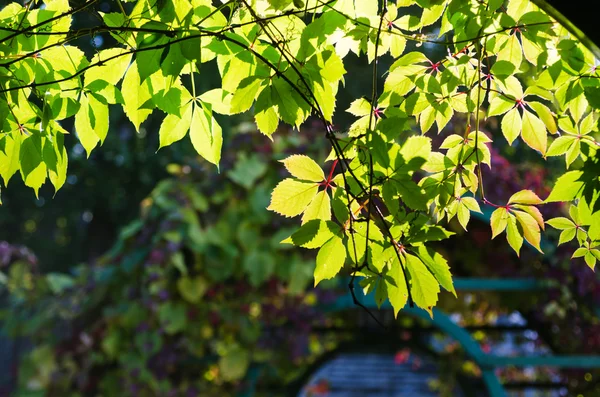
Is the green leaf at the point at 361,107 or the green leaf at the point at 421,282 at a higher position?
the green leaf at the point at 361,107

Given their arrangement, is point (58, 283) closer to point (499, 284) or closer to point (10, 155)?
point (499, 284)

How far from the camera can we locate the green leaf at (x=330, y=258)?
1092 mm

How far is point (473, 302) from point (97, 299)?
2.48 metres

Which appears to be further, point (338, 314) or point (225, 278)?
point (338, 314)

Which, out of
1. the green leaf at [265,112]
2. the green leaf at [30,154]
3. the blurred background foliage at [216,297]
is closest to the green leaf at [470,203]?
the green leaf at [265,112]

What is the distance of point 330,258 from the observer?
3.61 ft

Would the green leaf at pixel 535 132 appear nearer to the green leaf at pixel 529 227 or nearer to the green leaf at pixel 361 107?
the green leaf at pixel 529 227

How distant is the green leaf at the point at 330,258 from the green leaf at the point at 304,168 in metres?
0.10

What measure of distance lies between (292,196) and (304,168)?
0.05 meters

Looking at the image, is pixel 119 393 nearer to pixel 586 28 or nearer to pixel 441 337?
pixel 441 337

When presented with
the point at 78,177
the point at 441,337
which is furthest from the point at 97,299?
the point at 78,177

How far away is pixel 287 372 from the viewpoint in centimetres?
418

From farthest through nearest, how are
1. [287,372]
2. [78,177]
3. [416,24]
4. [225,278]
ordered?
[78,177] → [287,372] → [225,278] → [416,24]

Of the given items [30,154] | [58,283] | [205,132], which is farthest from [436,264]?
[58,283]
